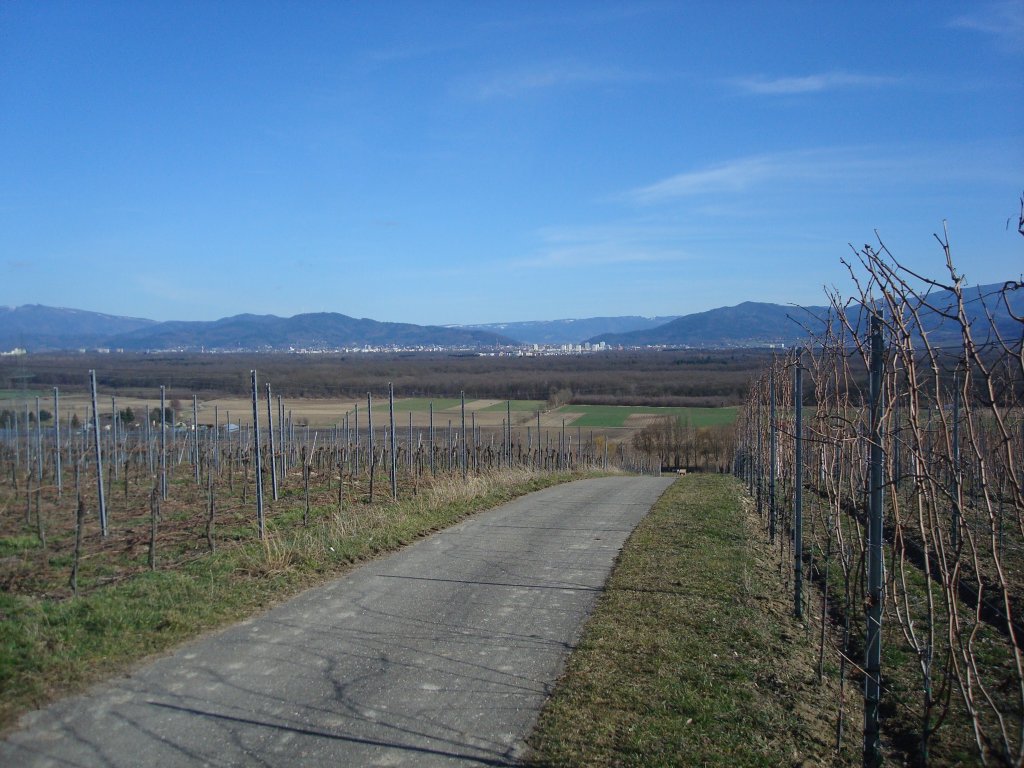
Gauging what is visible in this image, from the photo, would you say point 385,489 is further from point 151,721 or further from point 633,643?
point 151,721

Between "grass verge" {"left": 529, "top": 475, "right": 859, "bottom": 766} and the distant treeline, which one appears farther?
the distant treeline


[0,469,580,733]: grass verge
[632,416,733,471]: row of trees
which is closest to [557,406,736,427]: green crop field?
[632,416,733,471]: row of trees

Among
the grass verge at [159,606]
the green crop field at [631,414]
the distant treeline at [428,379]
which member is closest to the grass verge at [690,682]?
the grass verge at [159,606]

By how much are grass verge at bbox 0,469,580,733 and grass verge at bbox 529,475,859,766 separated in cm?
281

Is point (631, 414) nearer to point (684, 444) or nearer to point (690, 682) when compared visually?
point (684, 444)

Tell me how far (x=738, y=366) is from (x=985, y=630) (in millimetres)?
75647

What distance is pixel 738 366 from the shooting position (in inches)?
3130

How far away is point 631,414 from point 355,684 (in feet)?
169

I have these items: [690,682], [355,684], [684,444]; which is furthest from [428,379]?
[690,682]

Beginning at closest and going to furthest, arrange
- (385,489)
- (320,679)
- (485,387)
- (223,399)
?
(320,679) < (385,489) < (223,399) < (485,387)

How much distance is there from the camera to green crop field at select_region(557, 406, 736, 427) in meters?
48.6

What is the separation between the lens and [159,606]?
6.15 meters

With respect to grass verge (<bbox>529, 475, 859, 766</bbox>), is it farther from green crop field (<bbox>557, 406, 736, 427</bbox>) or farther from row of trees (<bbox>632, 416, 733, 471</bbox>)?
green crop field (<bbox>557, 406, 736, 427</bbox>)

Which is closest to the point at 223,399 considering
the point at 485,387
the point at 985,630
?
the point at 485,387
